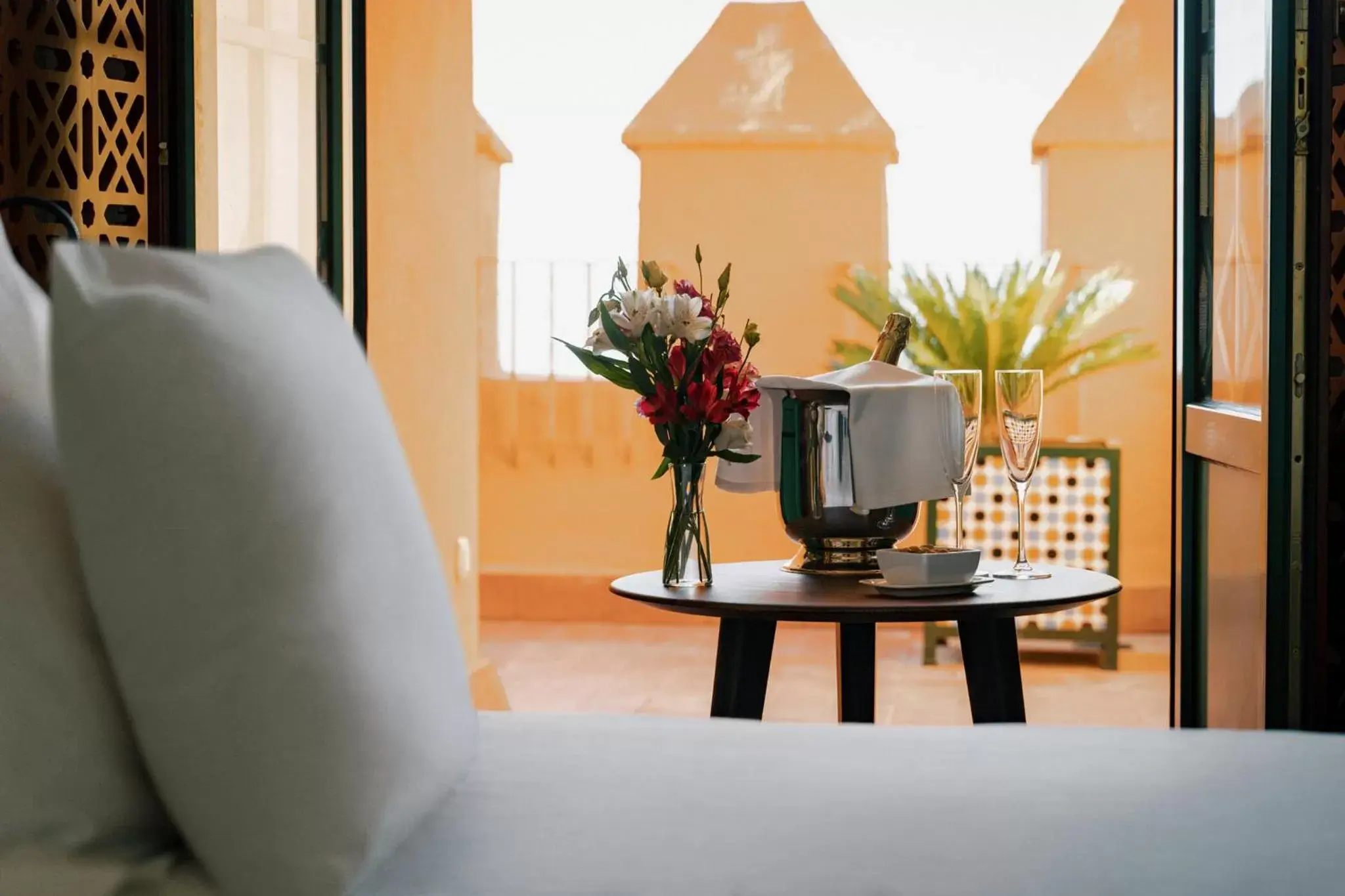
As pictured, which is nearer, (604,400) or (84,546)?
(84,546)

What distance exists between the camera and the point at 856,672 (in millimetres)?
2221

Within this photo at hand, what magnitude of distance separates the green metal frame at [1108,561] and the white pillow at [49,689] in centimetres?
401

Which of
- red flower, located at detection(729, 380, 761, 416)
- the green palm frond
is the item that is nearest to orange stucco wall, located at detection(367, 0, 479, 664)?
red flower, located at detection(729, 380, 761, 416)

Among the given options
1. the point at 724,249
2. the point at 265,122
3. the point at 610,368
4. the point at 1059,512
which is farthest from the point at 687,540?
the point at 724,249

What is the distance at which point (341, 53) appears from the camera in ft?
9.80

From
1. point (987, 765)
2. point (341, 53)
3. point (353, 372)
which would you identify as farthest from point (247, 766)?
point (341, 53)

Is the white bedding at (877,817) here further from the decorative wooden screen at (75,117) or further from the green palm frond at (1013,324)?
the green palm frond at (1013,324)

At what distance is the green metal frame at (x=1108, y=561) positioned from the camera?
4785 millimetres

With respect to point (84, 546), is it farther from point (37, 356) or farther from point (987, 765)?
point (987, 765)

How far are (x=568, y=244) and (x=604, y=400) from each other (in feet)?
2.34

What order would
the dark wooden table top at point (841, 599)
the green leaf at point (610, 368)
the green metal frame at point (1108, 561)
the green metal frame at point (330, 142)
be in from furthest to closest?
1. the green metal frame at point (1108, 561)
2. the green metal frame at point (330, 142)
3. the green leaf at point (610, 368)
4. the dark wooden table top at point (841, 599)

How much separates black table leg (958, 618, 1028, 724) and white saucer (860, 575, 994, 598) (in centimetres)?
8

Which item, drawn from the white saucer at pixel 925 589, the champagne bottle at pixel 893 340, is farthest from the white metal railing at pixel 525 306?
the white saucer at pixel 925 589

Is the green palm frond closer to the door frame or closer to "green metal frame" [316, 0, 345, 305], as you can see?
"green metal frame" [316, 0, 345, 305]
